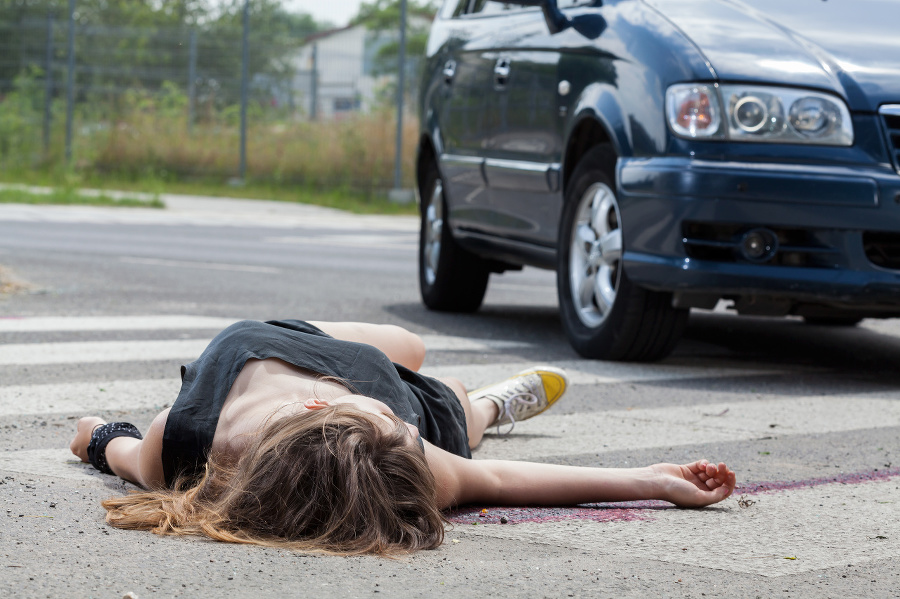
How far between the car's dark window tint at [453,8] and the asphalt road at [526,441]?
5.58 feet

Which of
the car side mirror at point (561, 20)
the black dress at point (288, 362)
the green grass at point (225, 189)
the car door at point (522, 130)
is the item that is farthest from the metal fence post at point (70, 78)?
the black dress at point (288, 362)

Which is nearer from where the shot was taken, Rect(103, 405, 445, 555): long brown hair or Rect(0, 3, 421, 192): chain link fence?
Rect(103, 405, 445, 555): long brown hair

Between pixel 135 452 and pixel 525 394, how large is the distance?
1327 millimetres

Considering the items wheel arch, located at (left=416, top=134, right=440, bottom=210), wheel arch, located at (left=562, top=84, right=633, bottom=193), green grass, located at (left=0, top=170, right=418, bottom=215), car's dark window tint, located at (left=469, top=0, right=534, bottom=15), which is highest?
car's dark window tint, located at (left=469, top=0, right=534, bottom=15)

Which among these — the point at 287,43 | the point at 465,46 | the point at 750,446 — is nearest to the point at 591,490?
the point at 750,446

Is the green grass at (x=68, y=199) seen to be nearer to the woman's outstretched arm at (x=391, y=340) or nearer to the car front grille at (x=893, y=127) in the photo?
the car front grille at (x=893, y=127)

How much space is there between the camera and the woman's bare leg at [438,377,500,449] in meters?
3.95

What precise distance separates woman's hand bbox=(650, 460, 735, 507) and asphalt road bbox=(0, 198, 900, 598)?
0.17 feet

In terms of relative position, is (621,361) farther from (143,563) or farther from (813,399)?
(143,563)

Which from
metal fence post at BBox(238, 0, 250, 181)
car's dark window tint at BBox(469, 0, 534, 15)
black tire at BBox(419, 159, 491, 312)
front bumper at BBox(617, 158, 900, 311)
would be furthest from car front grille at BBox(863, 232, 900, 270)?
metal fence post at BBox(238, 0, 250, 181)

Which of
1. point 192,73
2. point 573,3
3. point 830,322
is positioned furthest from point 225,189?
point 573,3

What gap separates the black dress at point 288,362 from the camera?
128 inches

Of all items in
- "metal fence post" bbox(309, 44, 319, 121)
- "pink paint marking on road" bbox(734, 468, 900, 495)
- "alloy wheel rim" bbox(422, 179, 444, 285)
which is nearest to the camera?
"pink paint marking on road" bbox(734, 468, 900, 495)

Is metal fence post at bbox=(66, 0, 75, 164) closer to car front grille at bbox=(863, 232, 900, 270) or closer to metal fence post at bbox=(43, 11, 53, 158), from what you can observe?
metal fence post at bbox=(43, 11, 53, 158)
